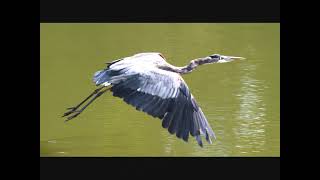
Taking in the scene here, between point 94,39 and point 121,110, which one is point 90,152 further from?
point 94,39

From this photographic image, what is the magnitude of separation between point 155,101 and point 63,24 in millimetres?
9668

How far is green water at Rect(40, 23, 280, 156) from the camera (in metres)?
9.58

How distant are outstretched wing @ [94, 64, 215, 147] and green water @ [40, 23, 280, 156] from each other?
33.3 inches

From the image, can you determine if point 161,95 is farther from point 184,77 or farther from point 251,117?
point 184,77

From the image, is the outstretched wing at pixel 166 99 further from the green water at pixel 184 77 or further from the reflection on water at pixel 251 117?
the reflection on water at pixel 251 117

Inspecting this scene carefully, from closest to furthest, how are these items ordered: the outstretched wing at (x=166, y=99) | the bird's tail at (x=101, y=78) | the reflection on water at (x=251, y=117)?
1. the outstretched wing at (x=166, y=99)
2. the bird's tail at (x=101, y=78)
3. the reflection on water at (x=251, y=117)

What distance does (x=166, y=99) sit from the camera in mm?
8484

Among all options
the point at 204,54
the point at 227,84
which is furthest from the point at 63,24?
the point at 227,84

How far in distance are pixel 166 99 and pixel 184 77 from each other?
4100 millimetres

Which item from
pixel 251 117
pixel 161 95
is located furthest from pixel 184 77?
pixel 161 95

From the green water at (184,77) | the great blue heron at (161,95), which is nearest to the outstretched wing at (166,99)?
the great blue heron at (161,95)

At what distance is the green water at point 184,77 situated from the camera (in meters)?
9.58

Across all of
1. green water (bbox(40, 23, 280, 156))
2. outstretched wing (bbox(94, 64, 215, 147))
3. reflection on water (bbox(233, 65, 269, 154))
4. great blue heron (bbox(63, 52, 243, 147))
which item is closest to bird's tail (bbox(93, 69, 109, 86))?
great blue heron (bbox(63, 52, 243, 147))

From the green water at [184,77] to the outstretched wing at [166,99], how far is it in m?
0.85
